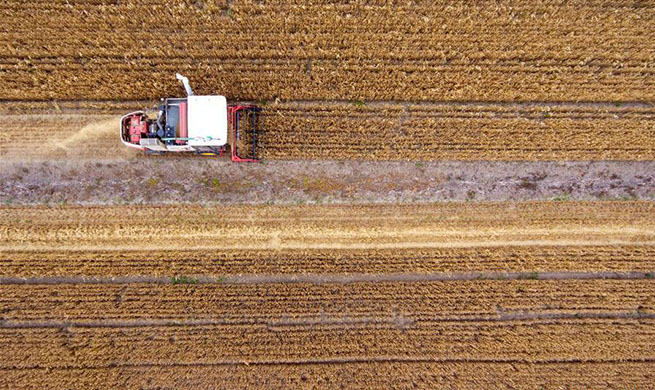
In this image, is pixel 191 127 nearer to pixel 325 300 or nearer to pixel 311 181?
pixel 311 181

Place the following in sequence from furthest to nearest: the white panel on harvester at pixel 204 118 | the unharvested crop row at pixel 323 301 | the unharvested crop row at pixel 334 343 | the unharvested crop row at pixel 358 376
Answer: the unharvested crop row at pixel 323 301
the unharvested crop row at pixel 334 343
the unharvested crop row at pixel 358 376
the white panel on harvester at pixel 204 118

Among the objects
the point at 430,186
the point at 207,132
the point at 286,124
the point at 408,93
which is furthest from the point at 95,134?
the point at 430,186

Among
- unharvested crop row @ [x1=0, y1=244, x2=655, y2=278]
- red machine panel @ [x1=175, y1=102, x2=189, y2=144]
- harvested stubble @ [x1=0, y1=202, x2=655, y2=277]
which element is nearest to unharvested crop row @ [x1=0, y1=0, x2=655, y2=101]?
red machine panel @ [x1=175, y1=102, x2=189, y2=144]

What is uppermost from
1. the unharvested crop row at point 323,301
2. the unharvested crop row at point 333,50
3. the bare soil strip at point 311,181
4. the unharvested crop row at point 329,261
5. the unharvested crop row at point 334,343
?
the unharvested crop row at point 333,50

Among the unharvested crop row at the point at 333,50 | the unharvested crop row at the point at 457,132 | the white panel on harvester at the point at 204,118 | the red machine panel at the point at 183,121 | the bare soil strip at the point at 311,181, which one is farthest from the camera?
the unharvested crop row at the point at 457,132

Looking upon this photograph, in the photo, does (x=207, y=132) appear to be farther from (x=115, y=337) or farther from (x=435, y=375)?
(x=435, y=375)

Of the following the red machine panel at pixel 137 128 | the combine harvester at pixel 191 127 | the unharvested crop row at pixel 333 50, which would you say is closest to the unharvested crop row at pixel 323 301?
the combine harvester at pixel 191 127

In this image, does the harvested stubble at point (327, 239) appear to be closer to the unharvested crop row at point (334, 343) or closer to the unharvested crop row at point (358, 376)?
the unharvested crop row at point (334, 343)

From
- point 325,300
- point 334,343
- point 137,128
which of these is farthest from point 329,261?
point 137,128
